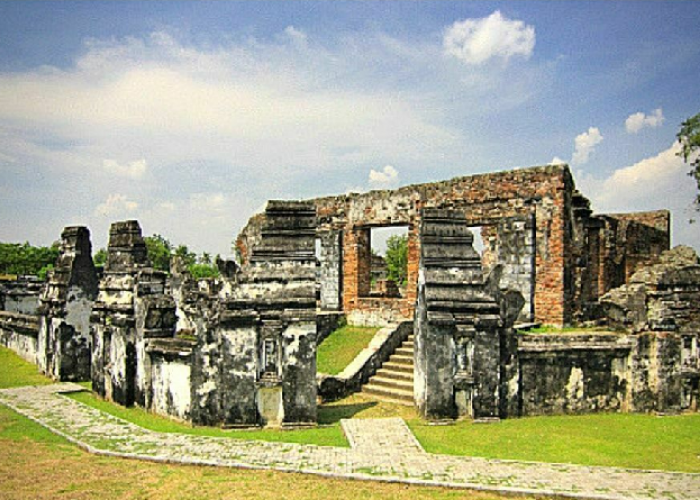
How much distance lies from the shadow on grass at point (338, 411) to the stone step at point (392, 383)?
2.40 ft

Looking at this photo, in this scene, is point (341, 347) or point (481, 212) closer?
point (341, 347)

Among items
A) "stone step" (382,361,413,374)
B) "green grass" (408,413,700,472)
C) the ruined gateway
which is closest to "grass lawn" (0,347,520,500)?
"green grass" (408,413,700,472)

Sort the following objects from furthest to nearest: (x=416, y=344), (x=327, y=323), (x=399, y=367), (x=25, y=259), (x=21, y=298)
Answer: (x=25, y=259) → (x=21, y=298) → (x=327, y=323) → (x=399, y=367) → (x=416, y=344)

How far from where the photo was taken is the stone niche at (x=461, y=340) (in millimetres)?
8258

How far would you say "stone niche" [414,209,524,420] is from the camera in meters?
8.26

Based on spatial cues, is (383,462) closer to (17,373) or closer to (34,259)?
(17,373)

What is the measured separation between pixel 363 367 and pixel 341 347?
9.70 ft

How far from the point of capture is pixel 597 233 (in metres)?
16.1

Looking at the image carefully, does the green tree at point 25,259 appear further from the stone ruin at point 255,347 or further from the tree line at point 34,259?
the stone ruin at point 255,347

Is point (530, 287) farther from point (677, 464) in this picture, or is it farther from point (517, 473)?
point (517, 473)

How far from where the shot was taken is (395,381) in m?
A: 10.9

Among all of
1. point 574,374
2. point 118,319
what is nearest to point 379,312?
point 574,374

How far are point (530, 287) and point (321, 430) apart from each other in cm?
818

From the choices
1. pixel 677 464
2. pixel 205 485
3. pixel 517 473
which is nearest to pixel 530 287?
pixel 677 464
